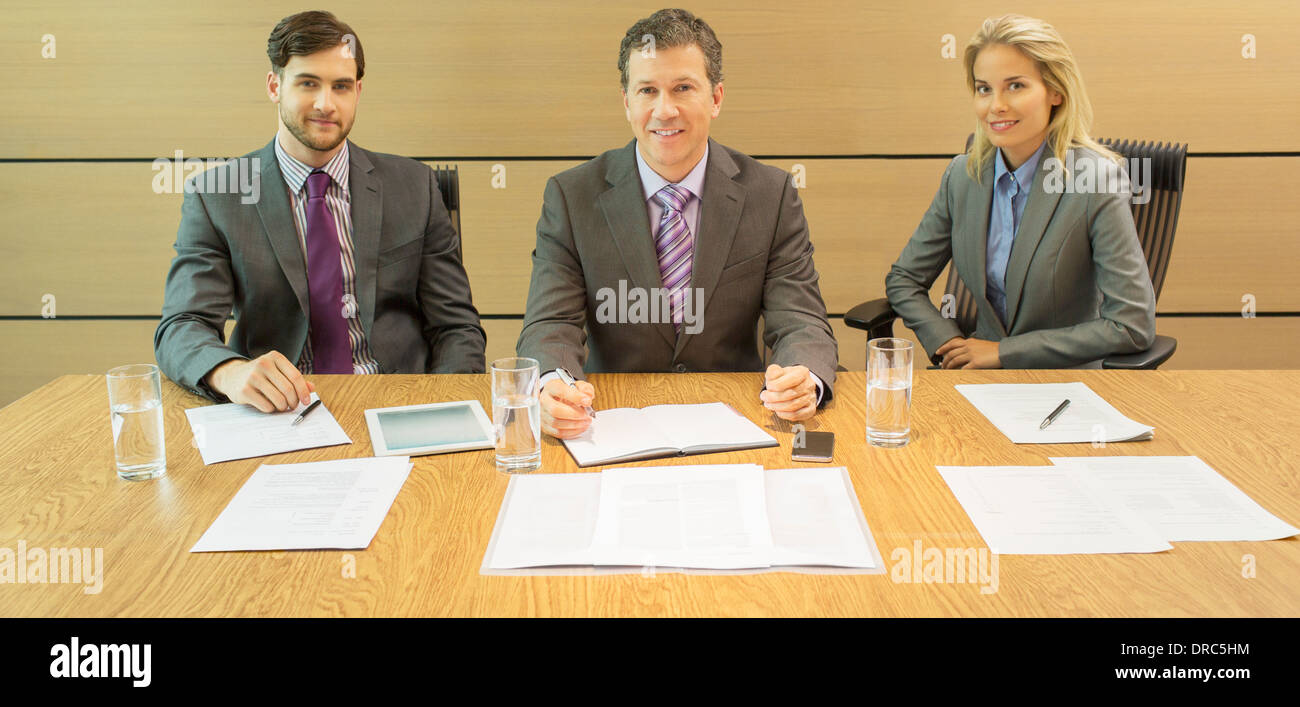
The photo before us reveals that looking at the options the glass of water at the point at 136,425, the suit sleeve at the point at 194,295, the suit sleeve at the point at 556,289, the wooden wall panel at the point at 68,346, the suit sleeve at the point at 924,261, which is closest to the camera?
the glass of water at the point at 136,425

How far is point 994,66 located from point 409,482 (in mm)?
1950

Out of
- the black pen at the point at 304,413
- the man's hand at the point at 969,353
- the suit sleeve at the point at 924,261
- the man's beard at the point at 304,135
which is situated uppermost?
the man's beard at the point at 304,135

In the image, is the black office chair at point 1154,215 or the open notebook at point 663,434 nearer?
the open notebook at point 663,434

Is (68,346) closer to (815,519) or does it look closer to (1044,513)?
(815,519)

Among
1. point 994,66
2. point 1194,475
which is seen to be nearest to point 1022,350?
point 994,66

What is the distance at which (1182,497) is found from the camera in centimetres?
137

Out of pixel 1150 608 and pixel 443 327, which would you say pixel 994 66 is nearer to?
pixel 443 327

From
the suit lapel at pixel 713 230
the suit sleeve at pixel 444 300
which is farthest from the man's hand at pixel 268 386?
the suit lapel at pixel 713 230

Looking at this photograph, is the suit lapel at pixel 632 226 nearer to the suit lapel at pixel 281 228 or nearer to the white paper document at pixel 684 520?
the suit lapel at pixel 281 228

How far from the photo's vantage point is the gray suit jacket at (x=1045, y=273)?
2414 millimetres

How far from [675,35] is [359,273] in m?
0.94

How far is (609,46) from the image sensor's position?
12.0 ft

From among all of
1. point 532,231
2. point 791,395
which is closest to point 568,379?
point 791,395

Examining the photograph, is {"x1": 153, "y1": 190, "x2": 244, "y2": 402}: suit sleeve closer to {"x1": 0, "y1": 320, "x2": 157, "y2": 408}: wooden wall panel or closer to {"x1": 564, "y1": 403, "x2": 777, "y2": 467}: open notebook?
{"x1": 564, "y1": 403, "x2": 777, "y2": 467}: open notebook
